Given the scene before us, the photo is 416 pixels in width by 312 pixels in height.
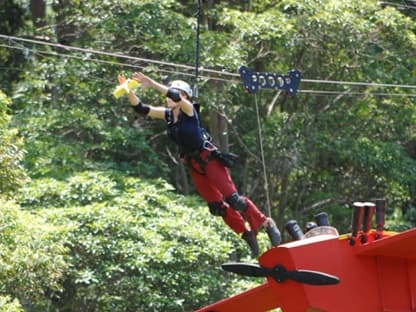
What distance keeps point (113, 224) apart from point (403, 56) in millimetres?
5244

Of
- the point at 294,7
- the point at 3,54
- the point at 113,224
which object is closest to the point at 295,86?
the point at 113,224

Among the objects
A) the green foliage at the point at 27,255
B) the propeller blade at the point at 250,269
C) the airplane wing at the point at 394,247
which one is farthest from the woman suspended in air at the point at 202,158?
the green foliage at the point at 27,255

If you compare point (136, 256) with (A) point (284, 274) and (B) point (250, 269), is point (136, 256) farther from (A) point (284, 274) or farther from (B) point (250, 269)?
(A) point (284, 274)

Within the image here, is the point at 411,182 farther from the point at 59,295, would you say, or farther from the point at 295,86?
the point at 295,86

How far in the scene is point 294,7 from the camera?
1647cm

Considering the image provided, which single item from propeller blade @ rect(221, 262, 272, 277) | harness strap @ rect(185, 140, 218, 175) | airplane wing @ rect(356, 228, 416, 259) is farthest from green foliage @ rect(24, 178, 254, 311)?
airplane wing @ rect(356, 228, 416, 259)

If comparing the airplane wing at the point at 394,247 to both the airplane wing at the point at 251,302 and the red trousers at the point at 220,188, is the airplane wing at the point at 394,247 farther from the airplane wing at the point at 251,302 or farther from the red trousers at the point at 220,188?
the red trousers at the point at 220,188

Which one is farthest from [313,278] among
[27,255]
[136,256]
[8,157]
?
[136,256]

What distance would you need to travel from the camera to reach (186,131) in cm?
952

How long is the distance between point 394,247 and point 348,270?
1.40 feet

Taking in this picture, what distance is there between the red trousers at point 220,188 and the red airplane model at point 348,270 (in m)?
1.24

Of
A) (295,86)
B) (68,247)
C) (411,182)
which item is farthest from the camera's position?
(411,182)

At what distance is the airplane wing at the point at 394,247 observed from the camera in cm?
793

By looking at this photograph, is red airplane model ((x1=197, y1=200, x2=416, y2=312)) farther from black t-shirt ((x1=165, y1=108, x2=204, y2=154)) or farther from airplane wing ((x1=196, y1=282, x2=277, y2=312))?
black t-shirt ((x1=165, y1=108, x2=204, y2=154))
